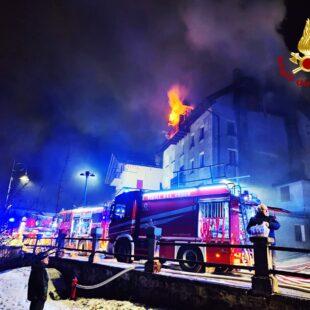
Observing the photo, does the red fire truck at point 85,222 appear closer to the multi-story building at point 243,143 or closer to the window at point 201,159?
the multi-story building at point 243,143

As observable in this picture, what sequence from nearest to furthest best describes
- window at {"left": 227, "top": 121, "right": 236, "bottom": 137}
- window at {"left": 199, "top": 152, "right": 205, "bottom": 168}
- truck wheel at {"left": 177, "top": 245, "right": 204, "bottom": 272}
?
truck wheel at {"left": 177, "top": 245, "right": 204, "bottom": 272}, window at {"left": 227, "top": 121, "right": 236, "bottom": 137}, window at {"left": 199, "top": 152, "right": 205, "bottom": 168}

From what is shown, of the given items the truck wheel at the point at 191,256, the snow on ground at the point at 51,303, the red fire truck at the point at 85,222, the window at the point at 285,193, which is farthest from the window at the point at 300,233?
the snow on ground at the point at 51,303

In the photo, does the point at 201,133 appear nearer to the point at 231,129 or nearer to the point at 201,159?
the point at 201,159

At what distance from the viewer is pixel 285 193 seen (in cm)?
2472

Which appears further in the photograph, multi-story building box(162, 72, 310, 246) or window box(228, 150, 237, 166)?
window box(228, 150, 237, 166)

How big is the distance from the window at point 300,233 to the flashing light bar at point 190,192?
14.6 metres

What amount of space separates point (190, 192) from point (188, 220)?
1.29 m

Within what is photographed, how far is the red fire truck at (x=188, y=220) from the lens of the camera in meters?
10.4

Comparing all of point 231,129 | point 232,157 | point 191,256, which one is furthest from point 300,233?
point 191,256

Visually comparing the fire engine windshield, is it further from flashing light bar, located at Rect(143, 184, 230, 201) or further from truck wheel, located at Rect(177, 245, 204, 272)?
truck wheel, located at Rect(177, 245, 204, 272)

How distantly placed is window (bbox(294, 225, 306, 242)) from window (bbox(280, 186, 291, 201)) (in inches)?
130

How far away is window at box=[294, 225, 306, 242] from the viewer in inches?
839

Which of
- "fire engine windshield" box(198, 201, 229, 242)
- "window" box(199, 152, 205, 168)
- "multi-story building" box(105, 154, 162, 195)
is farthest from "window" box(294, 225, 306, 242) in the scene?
"multi-story building" box(105, 154, 162, 195)

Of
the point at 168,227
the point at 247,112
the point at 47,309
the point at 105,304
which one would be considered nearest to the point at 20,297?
the point at 47,309
